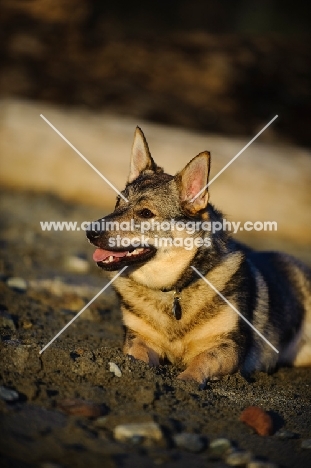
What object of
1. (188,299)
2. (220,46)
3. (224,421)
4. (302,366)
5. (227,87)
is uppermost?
(220,46)

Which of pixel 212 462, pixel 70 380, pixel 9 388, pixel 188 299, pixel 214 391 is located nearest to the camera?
pixel 212 462

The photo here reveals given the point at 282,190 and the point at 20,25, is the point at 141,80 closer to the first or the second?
the point at 20,25

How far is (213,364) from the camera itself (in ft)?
17.6

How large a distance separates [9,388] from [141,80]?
11957mm

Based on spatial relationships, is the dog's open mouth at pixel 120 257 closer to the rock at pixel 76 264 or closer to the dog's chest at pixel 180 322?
the dog's chest at pixel 180 322

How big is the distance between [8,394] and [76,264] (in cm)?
435

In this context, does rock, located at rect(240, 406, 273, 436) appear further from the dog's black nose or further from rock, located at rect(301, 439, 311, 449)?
the dog's black nose

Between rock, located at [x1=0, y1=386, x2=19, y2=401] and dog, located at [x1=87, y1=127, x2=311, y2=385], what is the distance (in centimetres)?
135

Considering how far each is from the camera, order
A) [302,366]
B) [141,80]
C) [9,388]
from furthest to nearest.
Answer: [141,80]
[302,366]
[9,388]

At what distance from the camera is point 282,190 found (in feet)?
35.8

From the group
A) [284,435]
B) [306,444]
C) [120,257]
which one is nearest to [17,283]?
[120,257]

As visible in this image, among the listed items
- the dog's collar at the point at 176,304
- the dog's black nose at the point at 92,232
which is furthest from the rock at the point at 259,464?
the dog's black nose at the point at 92,232

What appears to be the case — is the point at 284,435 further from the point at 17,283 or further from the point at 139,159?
the point at 17,283

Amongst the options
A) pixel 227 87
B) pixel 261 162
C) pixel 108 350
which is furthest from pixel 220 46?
pixel 108 350
